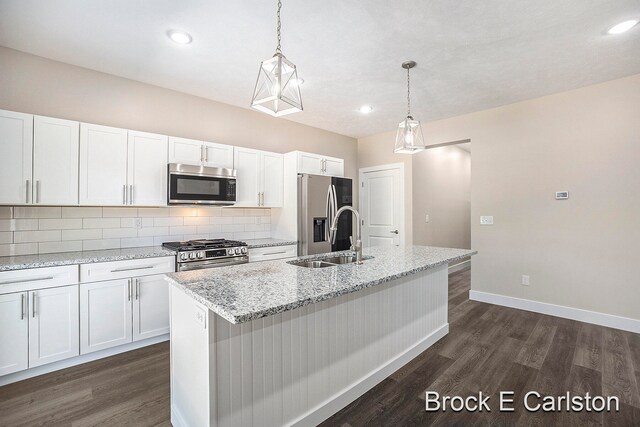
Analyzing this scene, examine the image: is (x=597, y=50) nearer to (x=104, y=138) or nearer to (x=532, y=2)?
(x=532, y=2)

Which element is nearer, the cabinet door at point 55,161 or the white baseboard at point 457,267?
the cabinet door at point 55,161

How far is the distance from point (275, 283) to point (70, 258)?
202cm

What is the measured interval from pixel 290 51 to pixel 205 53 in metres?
0.76

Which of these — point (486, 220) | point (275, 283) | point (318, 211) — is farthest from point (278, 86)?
point (486, 220)

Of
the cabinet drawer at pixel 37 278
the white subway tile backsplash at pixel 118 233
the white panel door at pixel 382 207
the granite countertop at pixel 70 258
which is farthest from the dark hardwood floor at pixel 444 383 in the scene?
the white panel door at pixel 382 207

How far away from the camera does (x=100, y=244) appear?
3041mm

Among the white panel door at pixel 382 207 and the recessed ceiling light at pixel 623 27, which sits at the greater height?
the recessed ceiling light at pixel 623 27

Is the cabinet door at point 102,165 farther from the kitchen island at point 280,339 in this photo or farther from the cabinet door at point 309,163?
the cabinet door at point 309,163

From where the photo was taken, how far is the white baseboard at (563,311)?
3.23m

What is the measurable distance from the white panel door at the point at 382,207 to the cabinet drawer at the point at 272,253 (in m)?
2.05

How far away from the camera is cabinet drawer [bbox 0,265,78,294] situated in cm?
220

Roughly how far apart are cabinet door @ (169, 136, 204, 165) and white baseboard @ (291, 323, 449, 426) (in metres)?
2.70

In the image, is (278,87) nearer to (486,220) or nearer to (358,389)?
(358,389)

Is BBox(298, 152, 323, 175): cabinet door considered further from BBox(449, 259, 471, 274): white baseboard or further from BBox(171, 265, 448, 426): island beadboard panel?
BBox(449, 259, 471, 274): white baseboard
